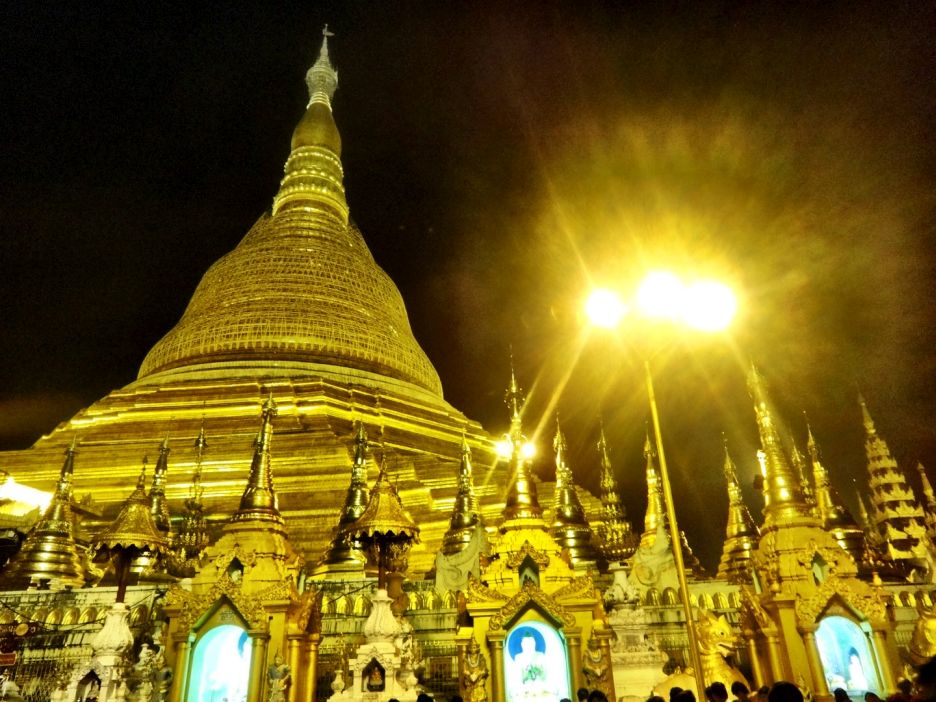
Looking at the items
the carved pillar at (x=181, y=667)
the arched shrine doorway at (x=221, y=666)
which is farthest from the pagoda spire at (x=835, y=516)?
the carved pillar at (x=181, y=667)

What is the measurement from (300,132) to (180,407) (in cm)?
2397

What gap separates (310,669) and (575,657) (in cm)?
402

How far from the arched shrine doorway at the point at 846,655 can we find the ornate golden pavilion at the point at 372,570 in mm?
28

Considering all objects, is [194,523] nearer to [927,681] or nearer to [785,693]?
[785,693]

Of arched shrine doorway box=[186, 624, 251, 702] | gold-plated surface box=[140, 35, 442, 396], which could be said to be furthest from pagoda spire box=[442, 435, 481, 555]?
gold-plated surface box=[140, 35, 442, 396]

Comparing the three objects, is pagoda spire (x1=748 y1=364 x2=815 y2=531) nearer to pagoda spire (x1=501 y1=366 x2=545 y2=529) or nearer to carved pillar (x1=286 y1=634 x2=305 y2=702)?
pagoda spire (x1=501 y1=366 x2=545 y2=529)

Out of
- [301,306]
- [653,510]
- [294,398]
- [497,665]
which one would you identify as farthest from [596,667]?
[301,306]

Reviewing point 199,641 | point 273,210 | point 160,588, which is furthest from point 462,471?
point 273,210

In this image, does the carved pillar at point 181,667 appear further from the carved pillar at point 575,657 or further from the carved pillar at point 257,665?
the carved pillar at point 575,657

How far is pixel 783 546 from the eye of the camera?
10422 millimetres

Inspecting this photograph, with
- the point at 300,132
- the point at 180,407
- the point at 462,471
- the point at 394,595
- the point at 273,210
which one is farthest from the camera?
the point at 300,132

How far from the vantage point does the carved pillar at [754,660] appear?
32.8 ft

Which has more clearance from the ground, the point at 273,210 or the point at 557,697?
the point at 273,210

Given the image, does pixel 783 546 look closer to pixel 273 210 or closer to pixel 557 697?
pixel 557 697
